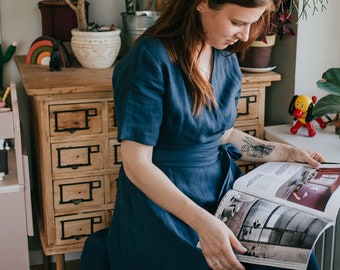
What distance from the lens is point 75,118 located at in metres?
1.89

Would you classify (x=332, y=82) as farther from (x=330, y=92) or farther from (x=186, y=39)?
(x=186, y=39)

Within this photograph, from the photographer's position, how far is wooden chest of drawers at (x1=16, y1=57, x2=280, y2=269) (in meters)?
1.87

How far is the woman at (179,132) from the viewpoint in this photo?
1.40m

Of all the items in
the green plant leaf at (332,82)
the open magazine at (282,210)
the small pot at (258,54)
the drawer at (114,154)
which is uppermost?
the small pot at (258,54)

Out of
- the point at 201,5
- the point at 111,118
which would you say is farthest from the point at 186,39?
the point at 111,118

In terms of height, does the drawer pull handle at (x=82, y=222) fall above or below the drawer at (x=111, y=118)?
below

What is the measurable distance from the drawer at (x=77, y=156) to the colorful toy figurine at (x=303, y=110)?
65 cm

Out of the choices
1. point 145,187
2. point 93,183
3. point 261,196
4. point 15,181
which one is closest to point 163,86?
point 145,187

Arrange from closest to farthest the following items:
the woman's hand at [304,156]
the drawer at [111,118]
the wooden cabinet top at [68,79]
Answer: the woman's hand at [304,156], the wooden cabinet top at [68,79], the drawer at [111,118]

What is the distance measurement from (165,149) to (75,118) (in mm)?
435

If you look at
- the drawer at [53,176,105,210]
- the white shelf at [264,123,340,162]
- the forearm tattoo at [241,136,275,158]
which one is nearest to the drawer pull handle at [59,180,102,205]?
the drawer at [53,176,105,210]

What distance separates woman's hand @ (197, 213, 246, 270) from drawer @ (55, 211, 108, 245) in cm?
79

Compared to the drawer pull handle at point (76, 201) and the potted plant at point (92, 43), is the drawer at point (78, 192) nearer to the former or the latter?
the drawer pull handle at point (76, 201)

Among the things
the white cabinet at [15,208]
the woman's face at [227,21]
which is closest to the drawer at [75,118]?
the white cabinet at [15,208]
